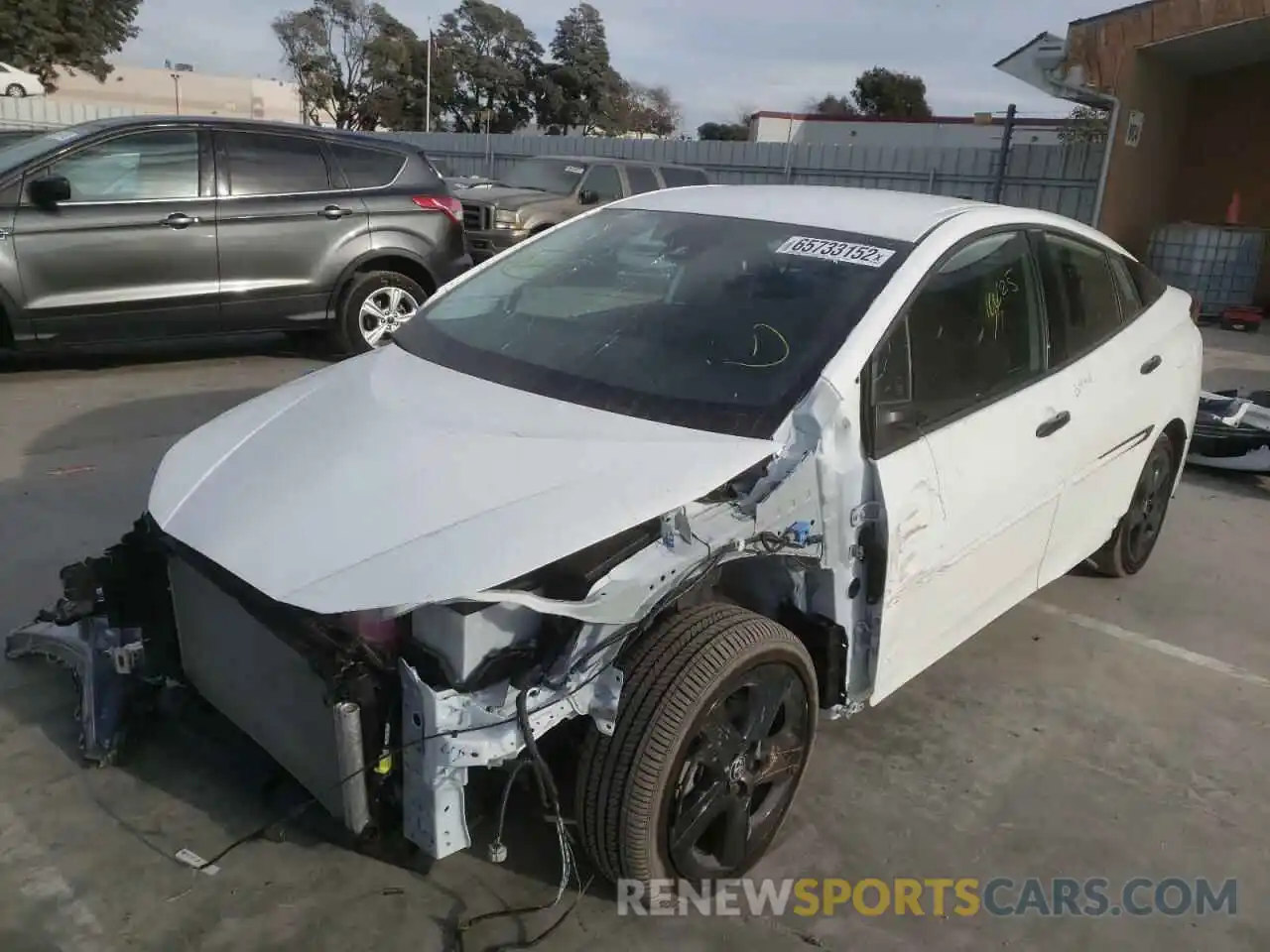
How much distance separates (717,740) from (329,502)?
42.0 inches

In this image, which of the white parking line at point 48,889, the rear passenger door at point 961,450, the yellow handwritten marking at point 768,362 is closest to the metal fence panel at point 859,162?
the rear passenger door at point 961,450

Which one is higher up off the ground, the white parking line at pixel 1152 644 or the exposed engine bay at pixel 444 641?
the exposed engine bay at pixel 444 641

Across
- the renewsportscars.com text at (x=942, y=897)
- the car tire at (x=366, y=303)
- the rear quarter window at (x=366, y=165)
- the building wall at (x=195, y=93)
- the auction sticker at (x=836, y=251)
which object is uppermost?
the building wall at (x=195, y=93)

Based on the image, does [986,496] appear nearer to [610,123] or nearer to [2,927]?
[2,927]

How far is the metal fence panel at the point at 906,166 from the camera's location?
49.3 feet

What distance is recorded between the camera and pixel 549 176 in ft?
44.3

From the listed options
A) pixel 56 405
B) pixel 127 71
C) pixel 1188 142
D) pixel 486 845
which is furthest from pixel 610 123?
pixel 486 845

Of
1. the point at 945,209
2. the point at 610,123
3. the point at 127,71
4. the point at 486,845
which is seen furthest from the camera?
the point at 610,123

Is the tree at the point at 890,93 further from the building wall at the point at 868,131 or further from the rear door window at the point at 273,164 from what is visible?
the rear door window at the point at 273,164

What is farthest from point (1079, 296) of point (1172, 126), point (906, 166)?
point (1172, 126)

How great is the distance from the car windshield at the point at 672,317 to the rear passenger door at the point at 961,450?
0.74ft

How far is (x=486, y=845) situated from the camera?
2.73 metres

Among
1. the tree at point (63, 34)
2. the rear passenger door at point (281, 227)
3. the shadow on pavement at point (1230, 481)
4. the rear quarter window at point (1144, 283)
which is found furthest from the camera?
the tree at point (63, 34)

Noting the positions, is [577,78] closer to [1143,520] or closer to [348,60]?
[348,60]
